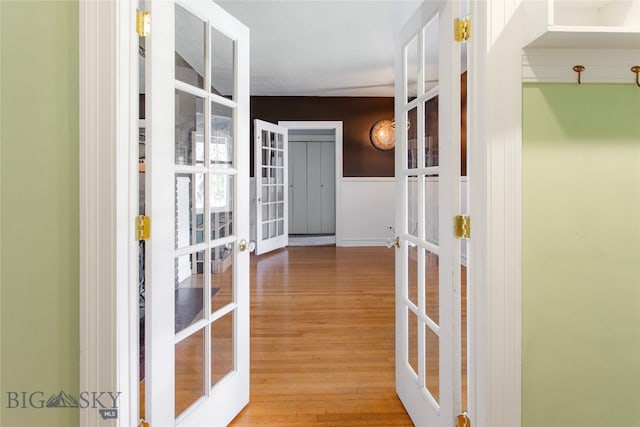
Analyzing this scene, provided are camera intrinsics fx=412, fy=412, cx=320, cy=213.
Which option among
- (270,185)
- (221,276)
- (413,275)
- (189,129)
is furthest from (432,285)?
(270,185)

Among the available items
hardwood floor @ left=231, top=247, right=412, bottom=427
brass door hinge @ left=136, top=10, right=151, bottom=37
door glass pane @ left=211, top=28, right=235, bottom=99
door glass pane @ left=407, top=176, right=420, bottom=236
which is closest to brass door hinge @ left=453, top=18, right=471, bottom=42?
door glass pane @ left=407, top=176, right=420, bottom=236

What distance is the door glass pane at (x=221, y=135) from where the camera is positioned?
172 centimetres

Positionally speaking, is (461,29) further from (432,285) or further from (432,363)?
(432,363)

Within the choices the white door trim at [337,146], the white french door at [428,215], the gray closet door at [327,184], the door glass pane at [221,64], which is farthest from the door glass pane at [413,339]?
the gray closet door at [327,184]

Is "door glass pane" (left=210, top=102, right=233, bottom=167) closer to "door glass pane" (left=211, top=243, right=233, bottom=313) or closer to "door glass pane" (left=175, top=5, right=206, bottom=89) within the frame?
"door glass pane" (left=175, top=5, right=206, bottom=89)

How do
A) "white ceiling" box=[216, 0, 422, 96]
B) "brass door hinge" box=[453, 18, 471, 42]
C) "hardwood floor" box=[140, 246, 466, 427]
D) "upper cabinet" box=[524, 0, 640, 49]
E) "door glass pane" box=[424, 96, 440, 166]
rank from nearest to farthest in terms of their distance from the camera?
"upper cabinet" box=[524, 0, 640, 49]
"brass door hinge" box=[453, 18, 471, 42]
"door glass pane" box=[424, 96, 440, 166]
"hardwood floor" box=[140, 246, 466, 427]
"white ceiling" box=[216, 0, 422, 96]

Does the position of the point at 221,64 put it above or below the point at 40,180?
above

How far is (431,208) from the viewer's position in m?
1.65

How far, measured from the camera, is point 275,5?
137 inches

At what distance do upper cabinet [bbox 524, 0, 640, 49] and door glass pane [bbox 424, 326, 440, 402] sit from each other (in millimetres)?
1092

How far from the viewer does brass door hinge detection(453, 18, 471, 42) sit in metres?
1.37

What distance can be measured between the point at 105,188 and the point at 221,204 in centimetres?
60

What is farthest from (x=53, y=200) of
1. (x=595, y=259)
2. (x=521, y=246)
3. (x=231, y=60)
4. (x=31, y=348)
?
(x=595, y=259)

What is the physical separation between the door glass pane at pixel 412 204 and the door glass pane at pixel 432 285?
169mm
